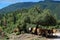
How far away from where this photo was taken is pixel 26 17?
61.1 feet

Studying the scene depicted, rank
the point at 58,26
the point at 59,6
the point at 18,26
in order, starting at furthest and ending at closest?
the point at 59,6 < the point at 58,26 < the point at 18,26

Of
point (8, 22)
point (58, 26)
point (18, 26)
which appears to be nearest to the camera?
point (18, 26)

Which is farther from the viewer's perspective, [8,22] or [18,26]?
[8,22]

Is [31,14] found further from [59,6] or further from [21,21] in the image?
[59,6]

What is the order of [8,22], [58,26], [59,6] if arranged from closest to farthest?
[8,22]
[58,26]
[59,6]

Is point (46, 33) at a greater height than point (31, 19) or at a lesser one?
lesser

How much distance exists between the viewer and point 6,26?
18797 mm

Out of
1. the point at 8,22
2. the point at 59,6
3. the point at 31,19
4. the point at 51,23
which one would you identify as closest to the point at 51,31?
the point at 51,23

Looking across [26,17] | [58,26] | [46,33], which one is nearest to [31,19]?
[26,17]

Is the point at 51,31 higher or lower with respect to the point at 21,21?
lower

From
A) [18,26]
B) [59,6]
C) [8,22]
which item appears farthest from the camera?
[59,6]

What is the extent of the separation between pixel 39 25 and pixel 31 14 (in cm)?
134

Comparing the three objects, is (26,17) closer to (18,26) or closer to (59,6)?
Result: (18,26)

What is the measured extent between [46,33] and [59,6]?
12476mm
